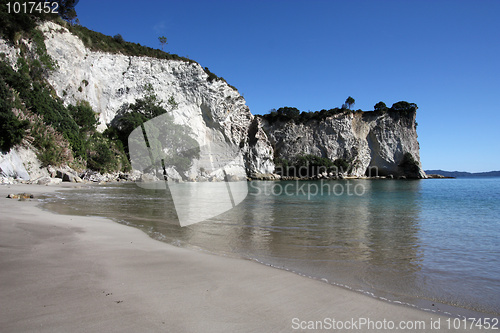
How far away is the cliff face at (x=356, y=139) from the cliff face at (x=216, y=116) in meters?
0.23

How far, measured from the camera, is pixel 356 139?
71.2 meters

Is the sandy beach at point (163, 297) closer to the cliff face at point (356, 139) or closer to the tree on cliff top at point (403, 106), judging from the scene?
the cliff face at point (356, 139)

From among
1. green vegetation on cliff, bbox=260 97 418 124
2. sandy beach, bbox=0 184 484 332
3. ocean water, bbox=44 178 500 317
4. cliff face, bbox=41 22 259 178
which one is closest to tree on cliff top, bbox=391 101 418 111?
green vegetation on cliff, bbox=260 97 418 124

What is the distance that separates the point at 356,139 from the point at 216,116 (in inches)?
1549

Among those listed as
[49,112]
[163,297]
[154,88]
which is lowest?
[163,297]

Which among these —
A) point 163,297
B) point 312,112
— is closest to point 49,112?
point 163,297

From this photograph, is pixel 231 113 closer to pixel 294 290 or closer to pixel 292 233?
pixel 292 233

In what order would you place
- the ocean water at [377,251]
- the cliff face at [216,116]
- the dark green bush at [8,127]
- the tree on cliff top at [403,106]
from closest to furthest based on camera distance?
the ocean water at [377,251] < the dark green bush at [8,127] < the cliff face at [216,116] < the tree on cliff top at [403,106]

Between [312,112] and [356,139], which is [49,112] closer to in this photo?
[312,112]

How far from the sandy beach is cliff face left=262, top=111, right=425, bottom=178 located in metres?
67.2

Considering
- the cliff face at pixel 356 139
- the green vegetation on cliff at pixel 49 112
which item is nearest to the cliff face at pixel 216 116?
the cliff face at pixel 356 139

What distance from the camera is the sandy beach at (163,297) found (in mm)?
2164

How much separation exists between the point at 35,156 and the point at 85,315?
76.5ft
